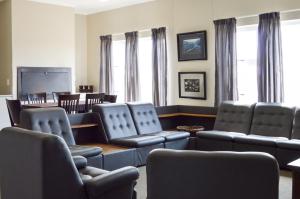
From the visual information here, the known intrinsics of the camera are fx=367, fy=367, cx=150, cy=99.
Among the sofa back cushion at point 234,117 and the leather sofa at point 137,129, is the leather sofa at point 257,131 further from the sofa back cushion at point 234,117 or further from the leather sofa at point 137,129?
the leather sofa at point 137,129

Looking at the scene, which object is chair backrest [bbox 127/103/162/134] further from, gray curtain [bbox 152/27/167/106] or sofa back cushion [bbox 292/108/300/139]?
sofa back cushion [bbox 292/108/300/139]

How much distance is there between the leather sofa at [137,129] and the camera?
17.6 ft

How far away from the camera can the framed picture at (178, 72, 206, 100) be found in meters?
7.25

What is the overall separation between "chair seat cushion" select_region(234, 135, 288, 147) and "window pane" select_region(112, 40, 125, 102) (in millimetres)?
4190

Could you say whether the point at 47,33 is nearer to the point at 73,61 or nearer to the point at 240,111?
the point at 73,61

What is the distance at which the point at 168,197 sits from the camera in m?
1.93

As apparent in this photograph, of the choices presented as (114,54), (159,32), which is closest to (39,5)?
(114,54)

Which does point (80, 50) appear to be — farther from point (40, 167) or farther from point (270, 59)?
point (40, 167)

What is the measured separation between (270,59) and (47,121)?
12.3 feet

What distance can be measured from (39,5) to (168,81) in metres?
3.38

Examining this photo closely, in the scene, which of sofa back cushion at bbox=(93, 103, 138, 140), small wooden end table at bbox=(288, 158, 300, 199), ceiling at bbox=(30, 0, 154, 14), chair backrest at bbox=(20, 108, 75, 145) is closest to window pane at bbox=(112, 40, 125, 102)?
ceiling at bbox=(30, 0, 154, 14)

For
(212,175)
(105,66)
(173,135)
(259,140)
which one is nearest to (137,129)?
(173,135)

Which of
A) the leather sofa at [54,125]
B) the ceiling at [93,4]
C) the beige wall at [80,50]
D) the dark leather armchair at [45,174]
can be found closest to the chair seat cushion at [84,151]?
the leather sofa at [54,125]

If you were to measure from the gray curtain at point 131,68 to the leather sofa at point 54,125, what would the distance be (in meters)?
3.76
